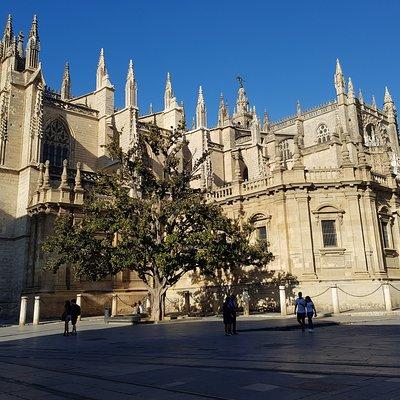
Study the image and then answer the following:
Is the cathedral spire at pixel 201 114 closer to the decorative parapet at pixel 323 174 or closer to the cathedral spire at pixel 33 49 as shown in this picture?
the cathedral spire at pixel 33 49

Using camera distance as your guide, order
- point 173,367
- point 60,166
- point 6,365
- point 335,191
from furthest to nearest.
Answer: point 60,166 < point 335,191 < point 6,365 < point 173,367

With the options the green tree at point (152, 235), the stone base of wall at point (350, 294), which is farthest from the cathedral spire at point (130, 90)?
the stone base of wall at point (350, 294)

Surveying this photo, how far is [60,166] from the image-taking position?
33812 mm

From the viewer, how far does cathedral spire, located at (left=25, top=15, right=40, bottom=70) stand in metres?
33.1

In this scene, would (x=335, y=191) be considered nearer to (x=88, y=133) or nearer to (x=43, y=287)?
(x=43, y=287)

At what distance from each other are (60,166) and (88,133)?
473 cm

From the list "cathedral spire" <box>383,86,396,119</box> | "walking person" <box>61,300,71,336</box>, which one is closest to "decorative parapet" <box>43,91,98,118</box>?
"walking person" <box>61,300,71,336</box>

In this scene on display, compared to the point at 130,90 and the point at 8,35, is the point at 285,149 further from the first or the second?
the point at 8,35

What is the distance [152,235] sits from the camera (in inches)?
839

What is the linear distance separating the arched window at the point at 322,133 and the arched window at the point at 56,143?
3097cm

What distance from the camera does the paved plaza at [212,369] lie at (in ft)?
18.6

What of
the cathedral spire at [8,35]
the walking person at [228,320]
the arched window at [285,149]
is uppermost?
the cathedral spire at [8,35]

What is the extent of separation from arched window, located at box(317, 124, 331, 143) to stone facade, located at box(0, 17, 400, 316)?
10.6 metres

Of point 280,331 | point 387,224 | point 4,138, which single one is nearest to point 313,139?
point 387,224
